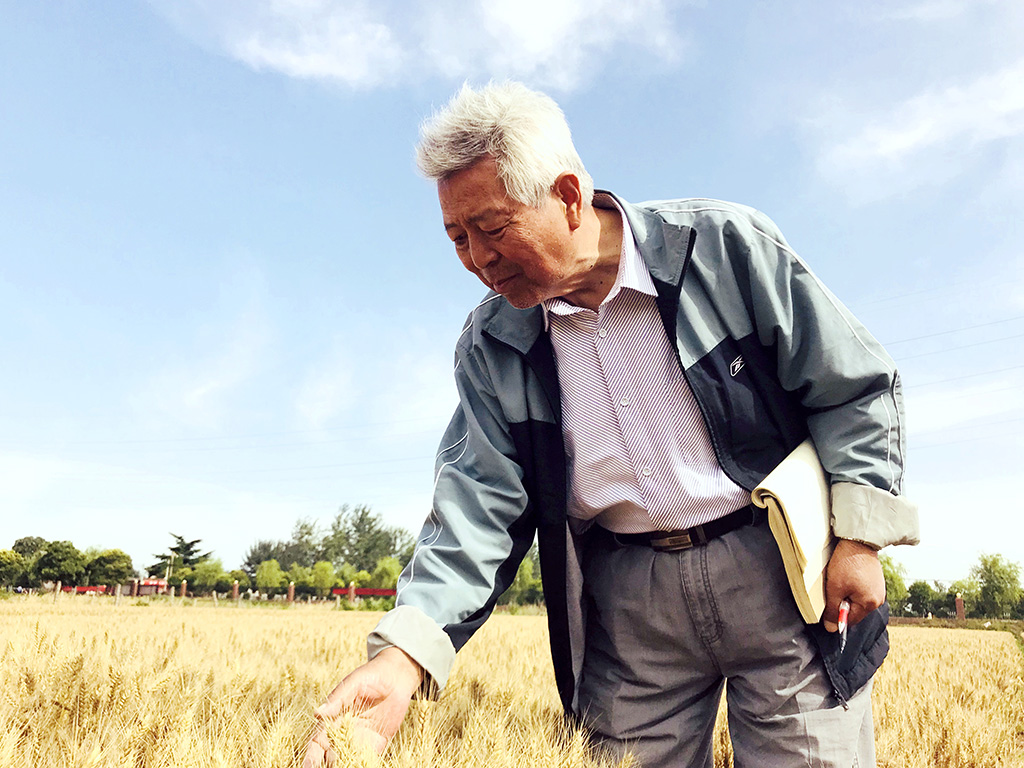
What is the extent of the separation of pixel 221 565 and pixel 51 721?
42.3 metres

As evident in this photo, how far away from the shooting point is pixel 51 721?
5.64 feet

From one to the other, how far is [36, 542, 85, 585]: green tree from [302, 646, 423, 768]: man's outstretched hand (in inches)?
1727

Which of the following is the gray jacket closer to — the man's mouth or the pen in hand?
the pen in hand

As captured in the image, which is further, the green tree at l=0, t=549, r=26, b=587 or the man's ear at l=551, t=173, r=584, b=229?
the green tree at l=0, t=549, r=26, b=587

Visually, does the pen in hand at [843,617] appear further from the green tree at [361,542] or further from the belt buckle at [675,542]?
the green tree at [361,542]

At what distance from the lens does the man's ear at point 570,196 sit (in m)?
1.82

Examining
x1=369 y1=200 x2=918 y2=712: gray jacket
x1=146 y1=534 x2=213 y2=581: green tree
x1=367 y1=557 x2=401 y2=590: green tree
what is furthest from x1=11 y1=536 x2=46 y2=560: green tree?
x1=369 y1=200 x2=918 y2=712: gray jacket

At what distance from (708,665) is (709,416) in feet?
2.31

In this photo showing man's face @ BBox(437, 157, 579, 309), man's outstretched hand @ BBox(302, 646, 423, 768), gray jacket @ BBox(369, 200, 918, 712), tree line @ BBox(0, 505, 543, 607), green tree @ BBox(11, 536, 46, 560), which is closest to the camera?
man's outstretched hand @ BBox(302, 646, 423, 768)

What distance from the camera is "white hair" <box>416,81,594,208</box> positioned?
1733 mm

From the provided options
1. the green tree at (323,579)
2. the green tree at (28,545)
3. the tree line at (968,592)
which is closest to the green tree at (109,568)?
the green tree at (323,579)

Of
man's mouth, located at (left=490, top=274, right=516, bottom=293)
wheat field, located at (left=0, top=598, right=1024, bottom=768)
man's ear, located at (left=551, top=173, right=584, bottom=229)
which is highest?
man's ear, located at (left=551, top=173, right=584, bottom=229)

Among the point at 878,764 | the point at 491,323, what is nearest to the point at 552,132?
the point at 491,323

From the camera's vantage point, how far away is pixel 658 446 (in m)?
1.93
